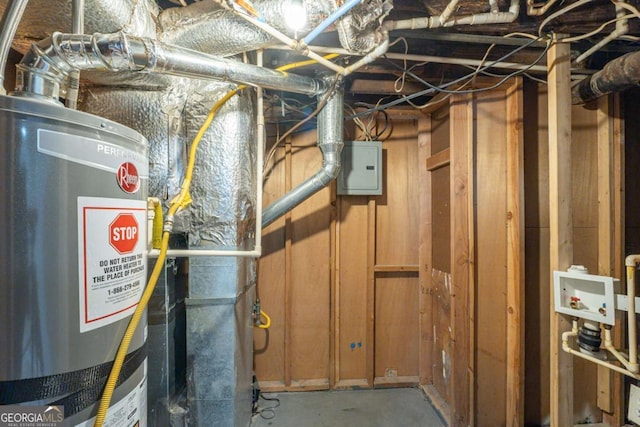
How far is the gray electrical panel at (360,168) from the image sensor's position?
1850 mm

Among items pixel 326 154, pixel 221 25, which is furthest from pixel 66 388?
pixel 326 154

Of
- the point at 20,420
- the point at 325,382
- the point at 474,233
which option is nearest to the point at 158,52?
the point at 20,420

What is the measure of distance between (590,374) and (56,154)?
249 centimetres

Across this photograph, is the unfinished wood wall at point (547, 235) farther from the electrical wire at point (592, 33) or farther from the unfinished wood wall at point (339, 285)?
the unfinished wood wall at point (339, 285)

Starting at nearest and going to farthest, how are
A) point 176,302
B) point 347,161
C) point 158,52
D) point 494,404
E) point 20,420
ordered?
point 20,420
point 158,52
point 176,302
point 494,404
point 347,161

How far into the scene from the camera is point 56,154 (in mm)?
469

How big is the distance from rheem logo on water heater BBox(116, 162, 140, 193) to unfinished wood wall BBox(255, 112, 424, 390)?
4.31ft

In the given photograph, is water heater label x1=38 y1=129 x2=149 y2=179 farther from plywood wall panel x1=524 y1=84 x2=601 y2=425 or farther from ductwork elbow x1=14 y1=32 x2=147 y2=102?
plywood wall panel x1=524 y1=84 x2=601 y2=425

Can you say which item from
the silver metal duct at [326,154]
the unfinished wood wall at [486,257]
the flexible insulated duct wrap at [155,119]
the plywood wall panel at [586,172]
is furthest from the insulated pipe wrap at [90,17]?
the plywood wall panel at [586,172]

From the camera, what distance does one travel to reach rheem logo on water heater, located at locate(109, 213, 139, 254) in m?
0.54

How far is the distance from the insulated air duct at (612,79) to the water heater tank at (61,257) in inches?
78.7

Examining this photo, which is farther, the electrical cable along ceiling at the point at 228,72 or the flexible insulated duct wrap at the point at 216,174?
the flexible insulated duct wrap at the point at 216,174

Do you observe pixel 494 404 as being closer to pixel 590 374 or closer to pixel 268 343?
pixel 590 374

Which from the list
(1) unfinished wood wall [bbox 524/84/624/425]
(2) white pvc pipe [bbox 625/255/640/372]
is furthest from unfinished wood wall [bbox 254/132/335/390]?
(2) white pvc pipe [bbox 625/255/640/372]
